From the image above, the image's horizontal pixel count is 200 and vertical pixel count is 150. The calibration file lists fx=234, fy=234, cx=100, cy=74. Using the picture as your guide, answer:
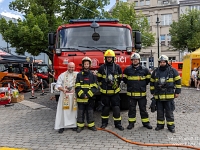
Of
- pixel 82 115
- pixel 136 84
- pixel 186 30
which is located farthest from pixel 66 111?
pixel 186 30

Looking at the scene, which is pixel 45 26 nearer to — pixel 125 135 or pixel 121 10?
pixel 121 10

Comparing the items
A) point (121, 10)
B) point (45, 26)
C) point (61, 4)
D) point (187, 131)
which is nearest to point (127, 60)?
point (187, 131)

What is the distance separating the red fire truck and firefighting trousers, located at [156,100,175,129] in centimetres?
109

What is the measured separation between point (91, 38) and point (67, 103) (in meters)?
2.06

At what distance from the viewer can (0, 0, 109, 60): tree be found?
1638 cm

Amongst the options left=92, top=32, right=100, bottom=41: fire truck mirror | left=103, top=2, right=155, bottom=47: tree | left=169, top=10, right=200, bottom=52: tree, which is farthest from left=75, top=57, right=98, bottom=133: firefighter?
left=169, top=10, right=200, bottom=52: tree

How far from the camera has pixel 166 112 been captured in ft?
17.7

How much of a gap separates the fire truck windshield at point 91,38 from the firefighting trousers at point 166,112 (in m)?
1.90

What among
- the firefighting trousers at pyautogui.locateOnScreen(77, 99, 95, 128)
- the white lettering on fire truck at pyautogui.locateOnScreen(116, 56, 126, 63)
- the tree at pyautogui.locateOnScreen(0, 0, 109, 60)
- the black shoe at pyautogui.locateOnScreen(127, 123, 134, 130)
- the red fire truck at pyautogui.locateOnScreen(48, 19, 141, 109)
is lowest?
the black shoe at pyautogui.locateOnScreen(127, 123, 134, 130)

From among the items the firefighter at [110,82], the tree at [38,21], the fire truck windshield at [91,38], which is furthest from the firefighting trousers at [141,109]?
the tree at [38,21]

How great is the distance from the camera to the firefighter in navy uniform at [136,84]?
5.47 m

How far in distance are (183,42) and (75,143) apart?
78.6 feet

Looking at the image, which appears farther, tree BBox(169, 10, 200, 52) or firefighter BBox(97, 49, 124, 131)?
tree BBox(169, 10, 200, 52)

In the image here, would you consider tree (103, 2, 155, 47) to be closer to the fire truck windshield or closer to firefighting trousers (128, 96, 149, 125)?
the fire truck windshield
